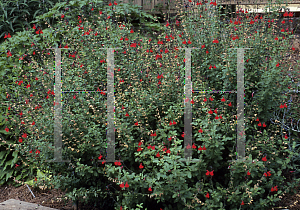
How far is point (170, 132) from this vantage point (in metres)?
2.68

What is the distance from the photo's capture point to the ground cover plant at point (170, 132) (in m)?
2.67

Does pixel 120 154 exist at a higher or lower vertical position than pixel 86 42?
lower

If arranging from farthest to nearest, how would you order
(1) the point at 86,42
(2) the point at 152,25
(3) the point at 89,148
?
(2) the point at 152,25 → (1) the point at 86,42 → (3) the point at 89,148

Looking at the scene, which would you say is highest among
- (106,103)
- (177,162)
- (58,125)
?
(106,103)

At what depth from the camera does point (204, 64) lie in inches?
136

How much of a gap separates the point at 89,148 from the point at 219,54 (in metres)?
1.87

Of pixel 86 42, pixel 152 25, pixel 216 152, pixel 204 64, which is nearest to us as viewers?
pixel 216 152

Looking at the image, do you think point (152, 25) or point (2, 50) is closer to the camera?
point (2, 50)

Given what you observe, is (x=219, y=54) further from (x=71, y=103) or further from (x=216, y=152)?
(x=71, y=103)

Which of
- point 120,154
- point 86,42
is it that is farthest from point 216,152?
point 86,42

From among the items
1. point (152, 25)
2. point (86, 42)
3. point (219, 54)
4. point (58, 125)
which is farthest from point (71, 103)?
point (152, 25)

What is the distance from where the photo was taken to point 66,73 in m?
3.67

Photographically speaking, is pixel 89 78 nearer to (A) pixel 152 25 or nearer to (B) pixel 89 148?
(B) pixel 89 148

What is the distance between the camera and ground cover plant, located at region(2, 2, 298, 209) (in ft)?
8.77
